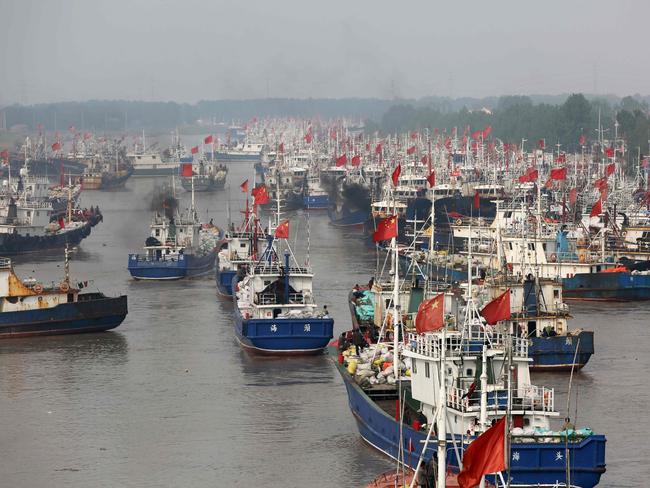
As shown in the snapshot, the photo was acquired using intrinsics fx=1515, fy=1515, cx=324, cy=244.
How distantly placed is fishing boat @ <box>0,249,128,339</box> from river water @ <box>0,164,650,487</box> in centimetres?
61

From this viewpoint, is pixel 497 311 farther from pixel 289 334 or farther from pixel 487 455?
A: pixel 289 334

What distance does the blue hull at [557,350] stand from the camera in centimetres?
5075

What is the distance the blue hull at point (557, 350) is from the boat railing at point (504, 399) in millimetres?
15286

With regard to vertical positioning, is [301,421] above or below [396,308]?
below

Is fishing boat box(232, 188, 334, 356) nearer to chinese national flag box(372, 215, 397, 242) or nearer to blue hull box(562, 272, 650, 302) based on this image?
chinese national flag box(372, 215, 397, 242)

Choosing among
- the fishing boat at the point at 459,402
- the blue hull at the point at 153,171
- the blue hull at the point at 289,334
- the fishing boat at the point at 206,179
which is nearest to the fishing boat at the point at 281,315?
the blue hull at the point at 289,334

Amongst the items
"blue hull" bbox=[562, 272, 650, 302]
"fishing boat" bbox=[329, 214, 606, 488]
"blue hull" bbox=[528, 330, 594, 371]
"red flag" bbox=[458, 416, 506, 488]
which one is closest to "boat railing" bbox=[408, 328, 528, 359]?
"fishing boat" bbox=[329, 214, 606, 488]

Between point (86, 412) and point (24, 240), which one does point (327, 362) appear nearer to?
point (86, 412)

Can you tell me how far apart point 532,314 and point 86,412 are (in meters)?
16.2

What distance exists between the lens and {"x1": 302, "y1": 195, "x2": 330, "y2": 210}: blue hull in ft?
447

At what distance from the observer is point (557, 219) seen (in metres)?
96.1

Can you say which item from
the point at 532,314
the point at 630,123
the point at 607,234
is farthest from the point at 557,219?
the point at 630,123

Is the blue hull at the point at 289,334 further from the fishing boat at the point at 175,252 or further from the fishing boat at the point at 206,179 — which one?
the fishing boat at the point at 206,179

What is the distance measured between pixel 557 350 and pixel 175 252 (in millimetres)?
36140
